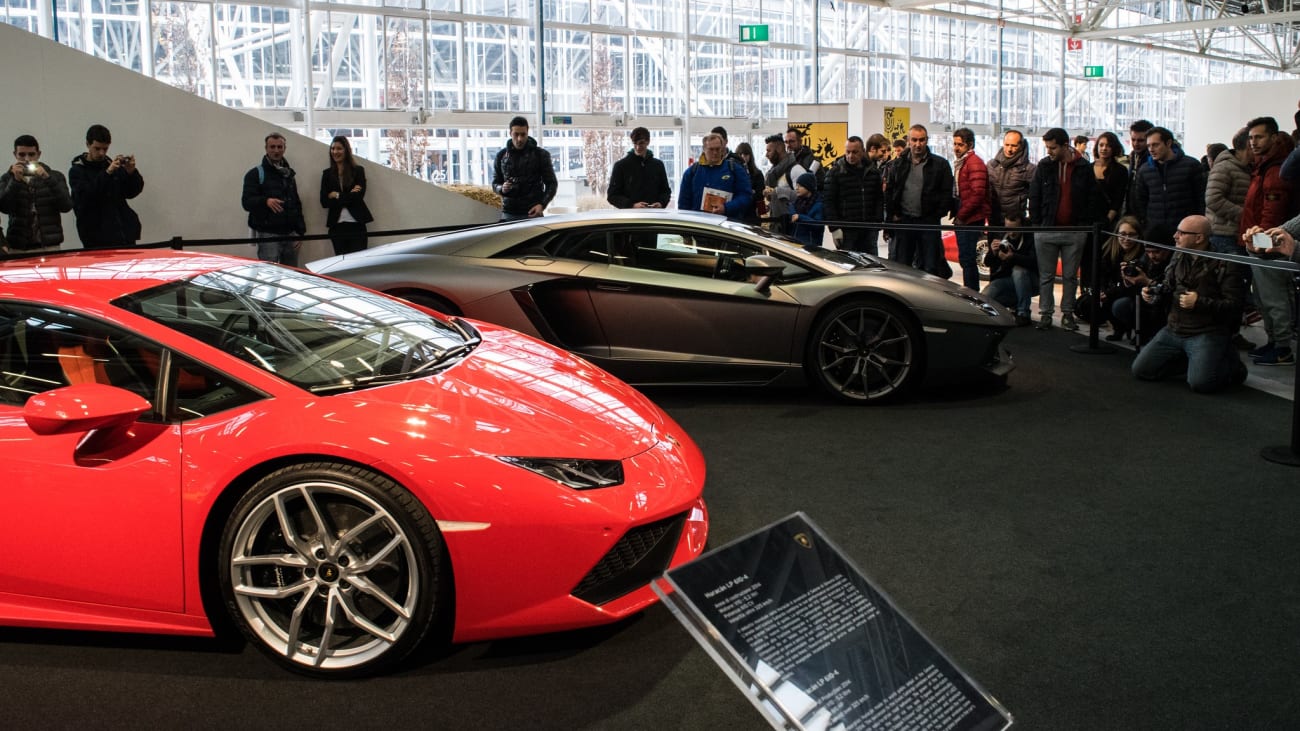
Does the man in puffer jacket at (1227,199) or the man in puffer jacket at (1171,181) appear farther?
the man in puffer jacket at (1171,181)

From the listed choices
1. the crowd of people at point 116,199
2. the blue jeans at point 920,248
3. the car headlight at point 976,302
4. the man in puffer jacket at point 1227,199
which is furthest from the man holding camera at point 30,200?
the man in puffer jacket at point 1227,199

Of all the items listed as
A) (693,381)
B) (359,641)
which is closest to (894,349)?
(693,381)

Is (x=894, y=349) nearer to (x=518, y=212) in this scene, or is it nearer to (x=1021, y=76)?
(x=518, y=212)

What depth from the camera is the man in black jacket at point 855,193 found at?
33.1 feet

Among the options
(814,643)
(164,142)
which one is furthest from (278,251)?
(814,643)

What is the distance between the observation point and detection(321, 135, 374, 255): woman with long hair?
10.7m

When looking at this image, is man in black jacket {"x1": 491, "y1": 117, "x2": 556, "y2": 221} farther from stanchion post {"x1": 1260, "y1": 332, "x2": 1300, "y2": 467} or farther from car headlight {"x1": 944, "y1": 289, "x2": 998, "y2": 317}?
stanchion post {"x1": 1260, "y1": 332, "x2": 1300, "y2": 467}

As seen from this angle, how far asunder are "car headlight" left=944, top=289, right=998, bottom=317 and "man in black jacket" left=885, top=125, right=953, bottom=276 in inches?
127

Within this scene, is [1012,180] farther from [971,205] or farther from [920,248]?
[920,248]

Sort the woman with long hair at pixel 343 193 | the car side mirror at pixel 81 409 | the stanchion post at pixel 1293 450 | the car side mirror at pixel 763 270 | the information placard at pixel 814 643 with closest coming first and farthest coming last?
the information placard at pixel 814 643, the car side mirror at pixel 81 409, the stanchion post at pixel 1293 450, the car side mirror at pixel 763 270, the woman with long hair at pixel 343 193

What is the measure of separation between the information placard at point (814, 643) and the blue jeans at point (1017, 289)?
23.4 ft

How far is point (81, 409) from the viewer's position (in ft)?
9.33

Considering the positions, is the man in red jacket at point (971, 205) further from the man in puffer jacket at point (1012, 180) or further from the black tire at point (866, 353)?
the black tire at point (866, 353)

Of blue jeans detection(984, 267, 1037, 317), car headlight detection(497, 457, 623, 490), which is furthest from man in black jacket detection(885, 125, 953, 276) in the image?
car headlight detection(497, 457, 623, 490)
